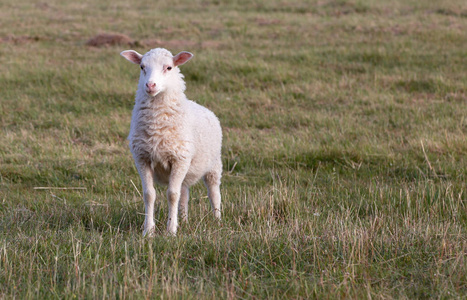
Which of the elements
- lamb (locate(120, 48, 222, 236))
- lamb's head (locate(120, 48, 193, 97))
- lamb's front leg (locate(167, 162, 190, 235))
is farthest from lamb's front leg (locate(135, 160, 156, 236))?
lamb's head (locate(120, 48, 193, 97))

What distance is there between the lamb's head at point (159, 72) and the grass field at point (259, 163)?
1.17m

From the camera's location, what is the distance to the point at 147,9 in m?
21.9

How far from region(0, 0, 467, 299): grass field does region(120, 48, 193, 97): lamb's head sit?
1172 millimetres

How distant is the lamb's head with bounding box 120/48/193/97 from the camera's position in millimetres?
4602

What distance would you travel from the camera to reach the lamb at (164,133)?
15.6ft

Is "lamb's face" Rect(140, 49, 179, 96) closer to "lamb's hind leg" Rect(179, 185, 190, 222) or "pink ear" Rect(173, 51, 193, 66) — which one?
"pink ear" Rect(173, 51, 193, 66)

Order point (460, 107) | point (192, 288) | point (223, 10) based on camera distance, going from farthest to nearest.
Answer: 1. point (223, 10)
2. point (460, 107)
3. point (192, 288)

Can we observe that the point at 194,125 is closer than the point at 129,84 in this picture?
Yes

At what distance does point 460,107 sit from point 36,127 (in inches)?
280

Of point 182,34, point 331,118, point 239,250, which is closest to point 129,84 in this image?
point 331,118

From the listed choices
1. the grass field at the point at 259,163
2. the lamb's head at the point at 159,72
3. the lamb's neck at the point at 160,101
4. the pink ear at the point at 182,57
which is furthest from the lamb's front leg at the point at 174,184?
the pink ear at the point at 182,57

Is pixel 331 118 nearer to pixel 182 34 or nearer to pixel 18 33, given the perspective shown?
pixel 182 34

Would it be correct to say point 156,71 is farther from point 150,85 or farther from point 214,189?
point 214,189

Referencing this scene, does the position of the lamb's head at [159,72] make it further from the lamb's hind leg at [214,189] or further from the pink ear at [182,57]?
the lamb's hind leg at [214,189]
